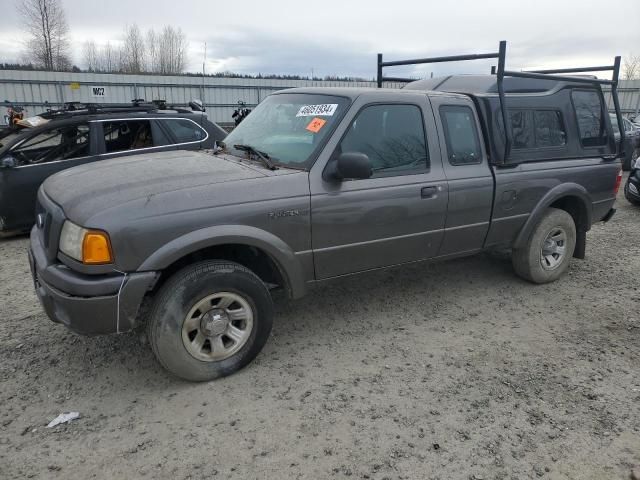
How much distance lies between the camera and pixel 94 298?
282cm

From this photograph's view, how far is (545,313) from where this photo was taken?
4.50 metres

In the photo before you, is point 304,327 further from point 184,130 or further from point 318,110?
point 184,130

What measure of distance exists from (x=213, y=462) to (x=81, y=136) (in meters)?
5.41

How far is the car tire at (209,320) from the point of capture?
120 inches

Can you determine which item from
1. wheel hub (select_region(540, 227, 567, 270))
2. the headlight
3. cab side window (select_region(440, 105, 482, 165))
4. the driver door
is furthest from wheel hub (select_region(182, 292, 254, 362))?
the driver door

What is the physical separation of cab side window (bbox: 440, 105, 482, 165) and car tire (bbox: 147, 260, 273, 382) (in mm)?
2026

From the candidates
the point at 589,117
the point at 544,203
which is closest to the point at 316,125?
the point at 544,203

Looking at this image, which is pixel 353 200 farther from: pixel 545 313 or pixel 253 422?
pixel 545 313

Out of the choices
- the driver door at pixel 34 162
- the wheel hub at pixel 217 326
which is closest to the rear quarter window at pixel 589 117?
the wheel hub at pixel 217 326

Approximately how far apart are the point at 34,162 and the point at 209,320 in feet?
15.2

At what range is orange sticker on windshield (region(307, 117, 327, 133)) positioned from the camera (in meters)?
3.67

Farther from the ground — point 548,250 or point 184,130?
point 184,130

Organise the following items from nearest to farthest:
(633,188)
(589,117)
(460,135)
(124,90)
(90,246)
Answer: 1. (90,246)
2. (460,135)
3. (589,117)
4. (633,188)
5. (124,90)

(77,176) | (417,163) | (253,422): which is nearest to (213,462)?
(253,422)
